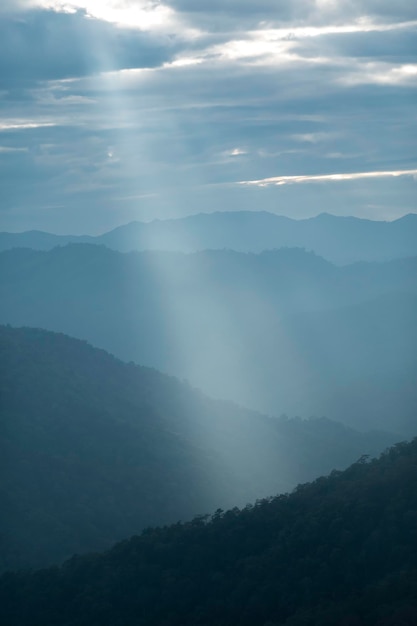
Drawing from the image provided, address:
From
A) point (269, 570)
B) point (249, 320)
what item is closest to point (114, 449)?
point (269, 570)

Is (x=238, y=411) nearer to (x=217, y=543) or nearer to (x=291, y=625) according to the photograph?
(x=217, y=543)

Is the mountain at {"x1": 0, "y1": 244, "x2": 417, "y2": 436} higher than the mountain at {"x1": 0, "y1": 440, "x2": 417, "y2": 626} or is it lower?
higher

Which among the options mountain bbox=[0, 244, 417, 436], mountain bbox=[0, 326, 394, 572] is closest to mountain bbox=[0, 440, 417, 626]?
mountain bbox=[0, 326, 394, 572]

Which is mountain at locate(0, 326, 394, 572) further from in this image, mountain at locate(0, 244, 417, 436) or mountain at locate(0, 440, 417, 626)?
mountain at locate(0, 244, 417, 436)

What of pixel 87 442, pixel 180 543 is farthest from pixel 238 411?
pixel 180 543

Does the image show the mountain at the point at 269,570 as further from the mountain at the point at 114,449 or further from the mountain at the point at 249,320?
the mountain at the point at 249,320

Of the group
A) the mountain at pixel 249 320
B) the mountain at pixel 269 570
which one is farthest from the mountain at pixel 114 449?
the mountain at pixel 249 320

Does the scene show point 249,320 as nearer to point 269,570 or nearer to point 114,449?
point 114,449
